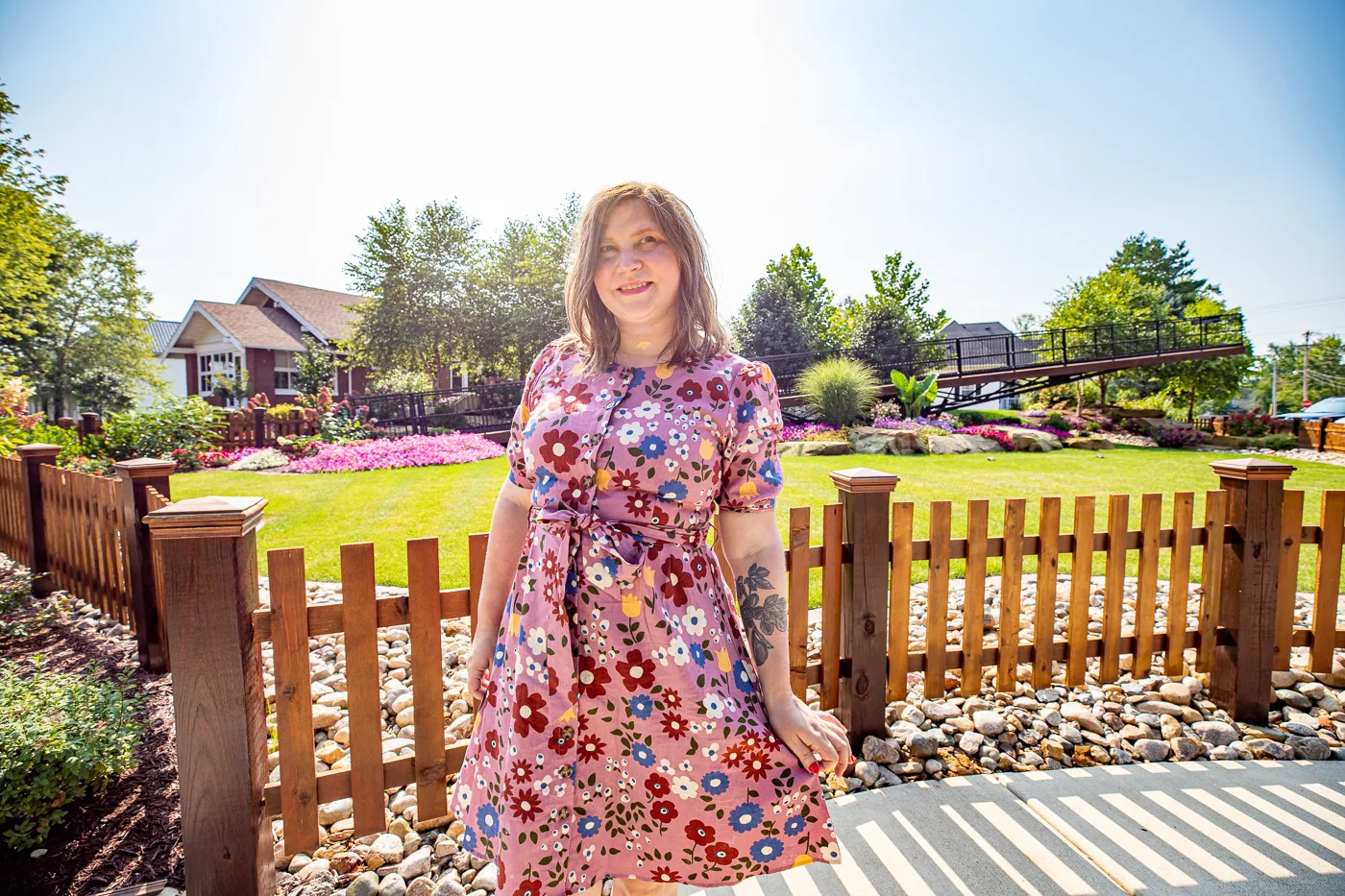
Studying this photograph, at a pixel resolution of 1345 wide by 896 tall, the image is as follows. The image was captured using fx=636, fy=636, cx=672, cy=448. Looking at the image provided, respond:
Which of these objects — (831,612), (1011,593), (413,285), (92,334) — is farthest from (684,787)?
(92,334)

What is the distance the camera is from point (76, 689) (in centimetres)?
248

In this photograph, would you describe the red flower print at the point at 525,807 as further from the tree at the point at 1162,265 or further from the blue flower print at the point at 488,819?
the tree at the point at 1162,265

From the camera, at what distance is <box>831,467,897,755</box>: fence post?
2549 mm

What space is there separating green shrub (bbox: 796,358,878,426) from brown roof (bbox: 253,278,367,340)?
20.1 m

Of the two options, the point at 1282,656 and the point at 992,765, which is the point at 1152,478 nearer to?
the point at 1282,656

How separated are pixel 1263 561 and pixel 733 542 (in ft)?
9.74

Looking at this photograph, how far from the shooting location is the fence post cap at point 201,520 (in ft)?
5.53

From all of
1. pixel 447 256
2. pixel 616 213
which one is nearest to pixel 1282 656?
pixel 616 213

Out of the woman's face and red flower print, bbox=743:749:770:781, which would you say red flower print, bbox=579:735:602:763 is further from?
the woman's face

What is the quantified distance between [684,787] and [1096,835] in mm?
1776

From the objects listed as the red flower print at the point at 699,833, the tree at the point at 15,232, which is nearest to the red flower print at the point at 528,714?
the red flower print at the point at 699,833

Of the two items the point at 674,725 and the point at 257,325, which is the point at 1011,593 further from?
the point at 257,325

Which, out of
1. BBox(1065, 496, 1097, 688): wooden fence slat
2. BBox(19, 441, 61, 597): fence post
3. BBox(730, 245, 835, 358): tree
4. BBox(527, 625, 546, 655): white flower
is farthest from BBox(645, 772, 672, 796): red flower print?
BBox(730, 245, 835, 358): tree

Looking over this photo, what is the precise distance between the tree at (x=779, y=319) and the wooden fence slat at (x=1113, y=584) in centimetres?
2288
